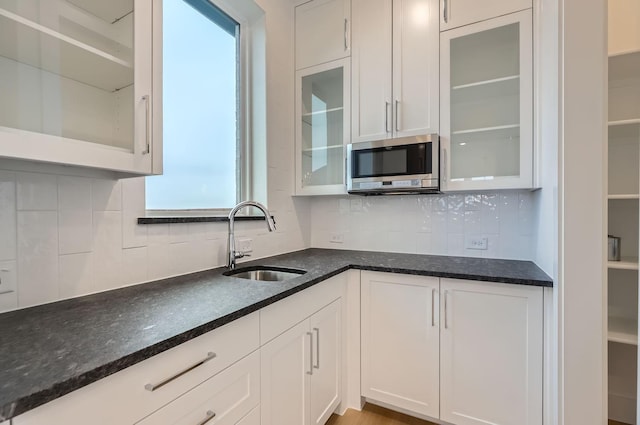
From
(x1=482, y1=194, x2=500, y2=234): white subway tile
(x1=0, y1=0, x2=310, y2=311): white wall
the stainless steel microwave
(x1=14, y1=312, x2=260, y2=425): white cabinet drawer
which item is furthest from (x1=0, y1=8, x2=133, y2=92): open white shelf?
(x1=482, y1=194, x2=500, y2=234): white subway tile

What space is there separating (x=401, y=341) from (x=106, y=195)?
1599 mm

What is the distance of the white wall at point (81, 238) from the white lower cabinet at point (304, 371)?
64 cm

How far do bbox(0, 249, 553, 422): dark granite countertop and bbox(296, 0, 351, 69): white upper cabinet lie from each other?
1522 millimetres

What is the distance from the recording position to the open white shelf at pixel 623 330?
1.57 meters

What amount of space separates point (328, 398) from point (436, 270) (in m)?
0.88

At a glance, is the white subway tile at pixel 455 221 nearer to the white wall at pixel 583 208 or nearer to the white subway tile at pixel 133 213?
the white wall at pixel 583 208

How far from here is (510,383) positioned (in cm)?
150

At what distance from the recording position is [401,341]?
1.73 meters

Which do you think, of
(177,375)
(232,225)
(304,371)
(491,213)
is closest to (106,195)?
(232,225)

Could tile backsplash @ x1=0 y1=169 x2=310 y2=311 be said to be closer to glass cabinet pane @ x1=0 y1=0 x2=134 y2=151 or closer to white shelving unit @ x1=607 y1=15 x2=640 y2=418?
glass cabinet pane @ x1=0 y1=0 x2=134 y2=151

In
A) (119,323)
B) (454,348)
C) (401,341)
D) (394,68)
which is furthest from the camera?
(394,68)

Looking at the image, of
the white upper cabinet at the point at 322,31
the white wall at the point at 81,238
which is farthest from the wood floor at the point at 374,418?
the white upper cabinet at the point at 322,31

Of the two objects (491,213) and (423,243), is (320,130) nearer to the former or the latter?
(423,243)

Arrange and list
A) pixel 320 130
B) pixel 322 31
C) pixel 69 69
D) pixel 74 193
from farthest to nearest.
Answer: pixel 320 130 → pixel 322 31 → pixel 74 193 → pixel 69 69
